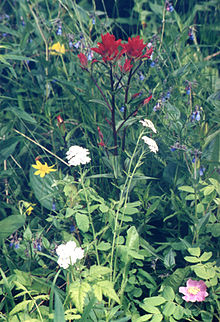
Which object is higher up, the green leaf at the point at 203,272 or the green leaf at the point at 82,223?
the green leaf at the point at 82,223

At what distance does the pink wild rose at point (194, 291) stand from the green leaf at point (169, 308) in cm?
7

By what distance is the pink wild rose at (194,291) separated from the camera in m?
1.25

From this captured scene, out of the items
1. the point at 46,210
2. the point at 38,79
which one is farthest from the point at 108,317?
the point at 38,79

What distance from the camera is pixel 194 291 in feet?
4.09

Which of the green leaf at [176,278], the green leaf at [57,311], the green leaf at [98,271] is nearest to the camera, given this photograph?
the green leaf at [57,311]

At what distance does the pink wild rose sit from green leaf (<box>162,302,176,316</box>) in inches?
2.6

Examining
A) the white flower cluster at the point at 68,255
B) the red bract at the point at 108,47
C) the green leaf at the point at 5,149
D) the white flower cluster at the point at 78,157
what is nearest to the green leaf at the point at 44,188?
the green leaf at the point at 5,149

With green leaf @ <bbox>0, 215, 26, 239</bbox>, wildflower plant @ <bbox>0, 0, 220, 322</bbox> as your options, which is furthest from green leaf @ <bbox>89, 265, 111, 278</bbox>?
green leaf @ <bbox>0, 215, 26, 239</bbox>

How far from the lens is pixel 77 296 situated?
976mm

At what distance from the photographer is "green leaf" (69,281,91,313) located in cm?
96

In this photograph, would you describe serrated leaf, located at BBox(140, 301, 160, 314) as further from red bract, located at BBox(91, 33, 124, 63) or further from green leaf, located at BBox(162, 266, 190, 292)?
red bract, located at BBox(91, 33, 124, 63)

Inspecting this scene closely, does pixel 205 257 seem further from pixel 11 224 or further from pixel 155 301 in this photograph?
pixel 11 224

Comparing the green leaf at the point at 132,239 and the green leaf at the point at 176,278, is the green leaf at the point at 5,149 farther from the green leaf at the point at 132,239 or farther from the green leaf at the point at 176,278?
the green leaf at the point at 176,278

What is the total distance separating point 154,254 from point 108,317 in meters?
0.31
